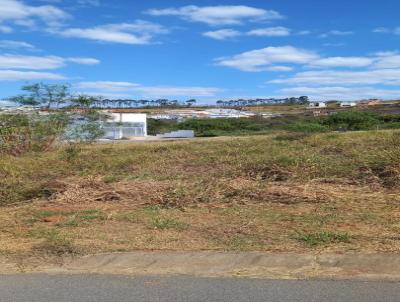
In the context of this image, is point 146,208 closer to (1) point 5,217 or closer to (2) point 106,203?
(2) point 106,203

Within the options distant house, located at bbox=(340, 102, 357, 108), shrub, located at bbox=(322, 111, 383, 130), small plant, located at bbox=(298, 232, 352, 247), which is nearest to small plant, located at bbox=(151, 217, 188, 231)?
small plant, located at bbox=(298, 232, 352, 247)

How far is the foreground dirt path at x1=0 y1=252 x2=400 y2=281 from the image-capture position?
5598 millimetres

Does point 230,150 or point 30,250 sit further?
point 230,150

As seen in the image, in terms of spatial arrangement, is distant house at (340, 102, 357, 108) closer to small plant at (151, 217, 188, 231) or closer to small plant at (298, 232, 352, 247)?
small plant at (151, 217, 188, 231)

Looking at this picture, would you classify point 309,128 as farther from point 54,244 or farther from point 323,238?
point 54,244

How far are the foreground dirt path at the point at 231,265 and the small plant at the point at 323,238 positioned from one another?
0.47 m

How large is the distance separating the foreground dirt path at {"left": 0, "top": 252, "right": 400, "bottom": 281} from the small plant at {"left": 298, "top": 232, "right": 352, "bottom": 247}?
1.53ft

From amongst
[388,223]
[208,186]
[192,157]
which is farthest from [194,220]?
[192,157]

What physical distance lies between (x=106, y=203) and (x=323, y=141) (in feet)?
25.2

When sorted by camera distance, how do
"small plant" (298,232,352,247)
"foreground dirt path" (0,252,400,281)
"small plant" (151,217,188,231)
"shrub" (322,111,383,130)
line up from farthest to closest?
"shrub" (322,111,383,130) → "small plant" (151,217,188,231) → "small plant" (298,232,352,247) → "foreground dirt path" (0,252,400,281)

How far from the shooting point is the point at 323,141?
1531 centimetres

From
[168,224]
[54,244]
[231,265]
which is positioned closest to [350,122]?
[168,224]

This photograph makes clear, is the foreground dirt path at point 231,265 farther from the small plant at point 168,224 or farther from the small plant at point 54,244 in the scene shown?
the small plant at point 168,224

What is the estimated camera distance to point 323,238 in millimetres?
6641
